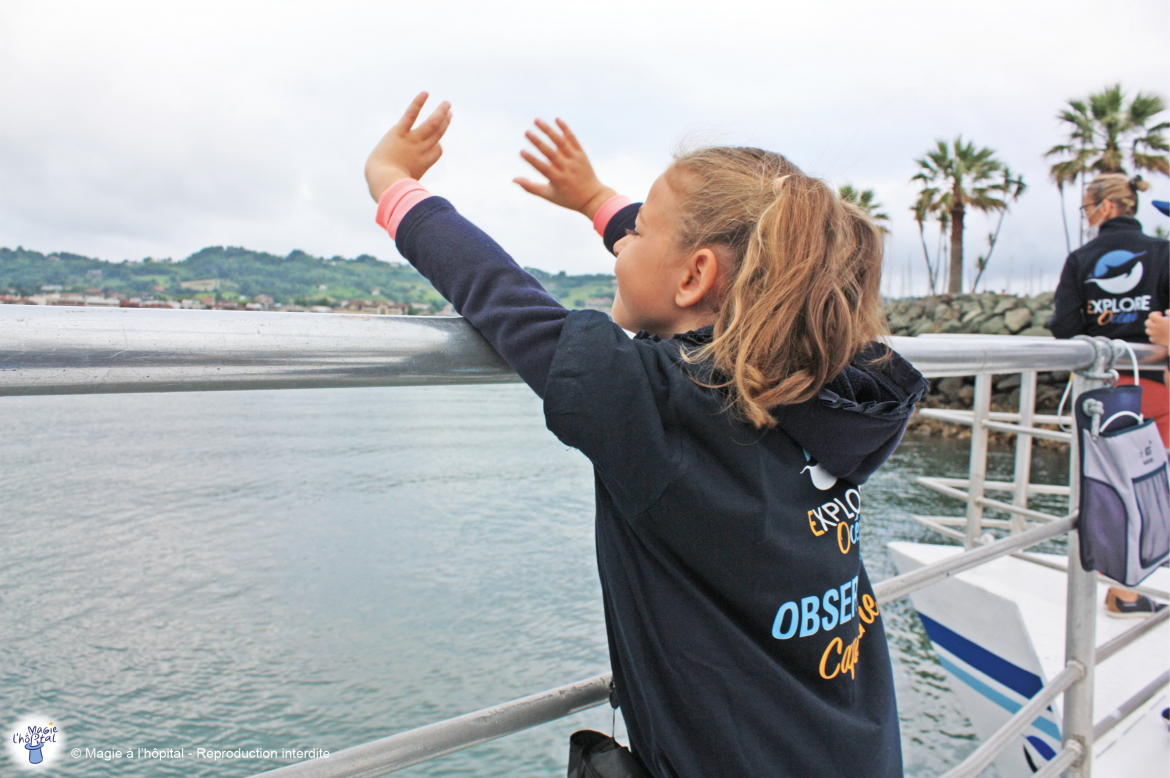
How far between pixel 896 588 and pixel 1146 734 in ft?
4.24

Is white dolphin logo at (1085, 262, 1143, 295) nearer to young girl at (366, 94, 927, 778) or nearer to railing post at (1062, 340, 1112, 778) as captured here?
railing post at (1062, 340, 1112, 778)

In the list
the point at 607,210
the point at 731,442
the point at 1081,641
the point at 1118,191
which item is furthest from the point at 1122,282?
the point at 731,442

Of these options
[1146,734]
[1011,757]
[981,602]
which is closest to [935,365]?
[1146,734]

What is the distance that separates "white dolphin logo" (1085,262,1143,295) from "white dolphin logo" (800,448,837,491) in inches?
116

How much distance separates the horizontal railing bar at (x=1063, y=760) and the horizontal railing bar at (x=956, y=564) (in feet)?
1.26

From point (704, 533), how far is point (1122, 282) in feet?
10.2

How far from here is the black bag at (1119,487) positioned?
1.33 metres

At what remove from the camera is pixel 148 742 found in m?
5.79

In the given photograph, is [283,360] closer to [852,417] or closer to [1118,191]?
[852,417]

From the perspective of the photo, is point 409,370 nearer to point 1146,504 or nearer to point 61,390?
point 61,390

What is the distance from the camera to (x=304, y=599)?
28.3ft

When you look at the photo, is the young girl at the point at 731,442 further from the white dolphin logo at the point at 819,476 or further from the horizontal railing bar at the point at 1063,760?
the horizontal railing bar at the point at 1063,760

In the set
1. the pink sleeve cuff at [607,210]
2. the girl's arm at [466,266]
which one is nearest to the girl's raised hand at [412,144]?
the girl's arm at [466,266]

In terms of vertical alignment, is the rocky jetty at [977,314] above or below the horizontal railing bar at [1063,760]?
above
